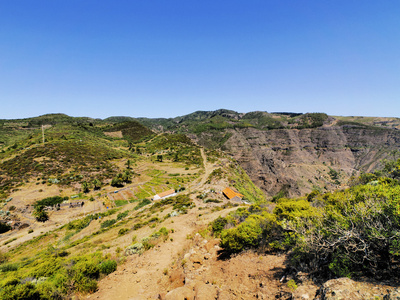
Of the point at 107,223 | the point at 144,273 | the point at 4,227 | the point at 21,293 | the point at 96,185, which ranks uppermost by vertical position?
the point at 21,293

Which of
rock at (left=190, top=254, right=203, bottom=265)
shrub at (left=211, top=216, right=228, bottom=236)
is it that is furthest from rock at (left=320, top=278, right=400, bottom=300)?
shrub at (left=211, top=216, right=228, bottom=236)

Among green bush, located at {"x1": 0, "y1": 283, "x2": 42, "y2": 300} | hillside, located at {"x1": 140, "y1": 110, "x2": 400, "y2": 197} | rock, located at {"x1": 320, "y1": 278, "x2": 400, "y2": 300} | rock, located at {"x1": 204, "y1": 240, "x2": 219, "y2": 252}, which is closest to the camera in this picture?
rock, located at {"x1": 320, "y1": 278, "x2": 400, "y2": 300}

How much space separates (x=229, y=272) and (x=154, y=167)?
69379 millimetres

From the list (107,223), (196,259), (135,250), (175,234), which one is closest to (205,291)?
(196,259)

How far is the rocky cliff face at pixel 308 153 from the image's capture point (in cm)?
11506

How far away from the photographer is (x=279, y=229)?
10656 millimetres

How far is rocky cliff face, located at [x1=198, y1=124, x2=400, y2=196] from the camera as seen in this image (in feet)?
378

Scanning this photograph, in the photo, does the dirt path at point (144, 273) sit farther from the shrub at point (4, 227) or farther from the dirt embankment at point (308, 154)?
the dirt embankment at point (308, 154)

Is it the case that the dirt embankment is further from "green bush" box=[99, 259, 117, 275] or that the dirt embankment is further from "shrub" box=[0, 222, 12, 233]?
"shrub" box=[0, 222, 12, 233]

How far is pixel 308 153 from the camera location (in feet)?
476

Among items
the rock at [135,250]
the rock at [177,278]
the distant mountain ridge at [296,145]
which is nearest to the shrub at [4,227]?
the rock at [135,250]

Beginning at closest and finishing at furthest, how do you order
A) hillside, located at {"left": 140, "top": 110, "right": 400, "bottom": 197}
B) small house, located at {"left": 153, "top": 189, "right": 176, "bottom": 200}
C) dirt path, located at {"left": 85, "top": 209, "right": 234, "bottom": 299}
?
dirt path, located at {"left": 85, "top": 209, "right": 234, "bottom": 299} < small house, located at {"left": 153, "top": 189, "right": 176, "bottom": 200} < hillside, located at {"left": 140, "top": 110, "right": 400, "bottom": 197}

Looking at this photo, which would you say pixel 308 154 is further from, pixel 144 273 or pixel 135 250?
pixel 144 273

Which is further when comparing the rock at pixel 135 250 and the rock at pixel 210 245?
the rock at pixel 135 250
